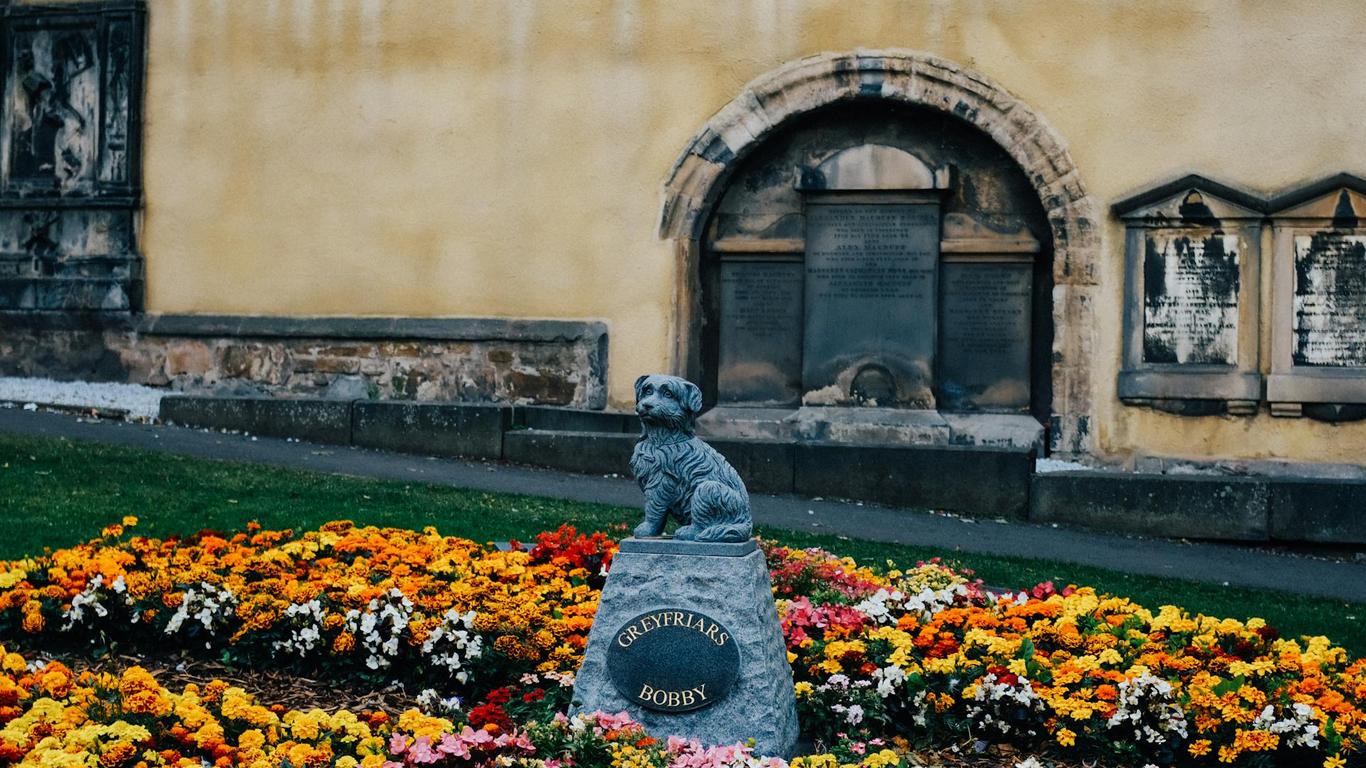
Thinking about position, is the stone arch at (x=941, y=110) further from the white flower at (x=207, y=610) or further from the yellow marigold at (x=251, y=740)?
the yellow marigold at (x=251, y=740)

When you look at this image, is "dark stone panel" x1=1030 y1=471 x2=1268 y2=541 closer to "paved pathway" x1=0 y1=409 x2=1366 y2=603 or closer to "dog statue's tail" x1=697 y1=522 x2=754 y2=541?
"paved pathway" x1=0 y1=409 x2=1366 y2=603

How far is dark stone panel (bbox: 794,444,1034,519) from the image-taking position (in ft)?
36.1

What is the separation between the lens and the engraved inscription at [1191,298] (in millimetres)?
11867

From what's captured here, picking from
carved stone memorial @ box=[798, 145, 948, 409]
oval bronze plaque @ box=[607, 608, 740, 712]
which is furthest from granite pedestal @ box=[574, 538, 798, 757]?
carved stone memorial @ box=[798, 145, 948, 409]

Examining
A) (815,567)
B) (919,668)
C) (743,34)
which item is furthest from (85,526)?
(743,34)

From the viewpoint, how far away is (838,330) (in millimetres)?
12961

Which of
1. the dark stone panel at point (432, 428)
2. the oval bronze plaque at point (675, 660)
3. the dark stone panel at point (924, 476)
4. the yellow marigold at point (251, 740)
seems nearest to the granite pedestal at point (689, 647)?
the oval bronze plaque at point (675, 660)

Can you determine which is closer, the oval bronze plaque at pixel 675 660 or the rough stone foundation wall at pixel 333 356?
the oval bronze plaque at pixel 675 660

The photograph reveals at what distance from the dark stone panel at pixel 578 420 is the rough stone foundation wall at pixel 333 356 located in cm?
22

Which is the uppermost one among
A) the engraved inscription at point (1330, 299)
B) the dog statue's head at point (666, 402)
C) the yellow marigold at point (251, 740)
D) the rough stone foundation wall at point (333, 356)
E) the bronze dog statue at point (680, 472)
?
the engraved inscription at point (1330, 299)

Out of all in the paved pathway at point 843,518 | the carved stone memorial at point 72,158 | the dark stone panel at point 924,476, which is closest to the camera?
the paved pathway at point 843,518

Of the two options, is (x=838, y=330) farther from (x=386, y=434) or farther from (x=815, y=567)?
(x=815, y=567)

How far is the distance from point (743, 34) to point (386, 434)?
464 centimetres

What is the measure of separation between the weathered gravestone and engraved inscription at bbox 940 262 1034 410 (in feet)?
27.8
